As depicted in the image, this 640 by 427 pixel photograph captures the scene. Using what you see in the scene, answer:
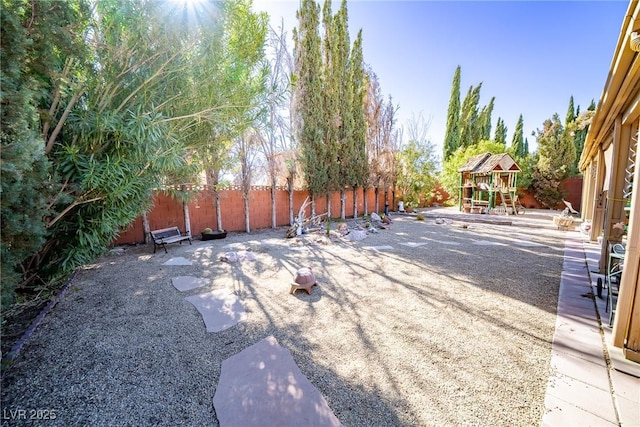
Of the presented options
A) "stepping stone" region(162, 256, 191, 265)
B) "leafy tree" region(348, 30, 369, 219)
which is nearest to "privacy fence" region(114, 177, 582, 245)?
"leafy tree" region(348, 30, 369, 219)

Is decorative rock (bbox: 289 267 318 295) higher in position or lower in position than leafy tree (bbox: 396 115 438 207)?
lower

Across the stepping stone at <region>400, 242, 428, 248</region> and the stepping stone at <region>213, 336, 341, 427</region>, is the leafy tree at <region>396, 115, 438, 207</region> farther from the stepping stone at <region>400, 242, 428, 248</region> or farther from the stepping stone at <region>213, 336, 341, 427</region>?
the stepping stone at <region>213, 336, 341, 427</region>

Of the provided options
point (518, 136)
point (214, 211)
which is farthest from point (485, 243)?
point (518, 136)

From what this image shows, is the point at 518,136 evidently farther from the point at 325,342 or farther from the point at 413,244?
the point at 325,342

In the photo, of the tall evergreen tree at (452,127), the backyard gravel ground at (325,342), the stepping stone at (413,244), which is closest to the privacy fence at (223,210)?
the backyard gravel ground at (325,342)

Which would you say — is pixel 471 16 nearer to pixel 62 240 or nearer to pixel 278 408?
pixel 278 408

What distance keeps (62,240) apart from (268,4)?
5.21 metres

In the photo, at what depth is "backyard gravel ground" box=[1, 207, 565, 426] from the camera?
1.74 metres

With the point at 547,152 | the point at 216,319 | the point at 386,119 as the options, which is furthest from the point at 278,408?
the point at 547,152

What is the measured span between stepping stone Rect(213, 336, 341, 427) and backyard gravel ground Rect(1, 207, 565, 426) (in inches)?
3.3

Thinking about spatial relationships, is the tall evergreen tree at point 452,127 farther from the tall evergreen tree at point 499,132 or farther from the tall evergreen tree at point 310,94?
the tall evergreen tree at point 310,94

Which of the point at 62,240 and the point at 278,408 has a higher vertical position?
the point at 62,240

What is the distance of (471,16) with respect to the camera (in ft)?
23.2

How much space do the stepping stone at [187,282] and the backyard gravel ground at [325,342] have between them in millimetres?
145
